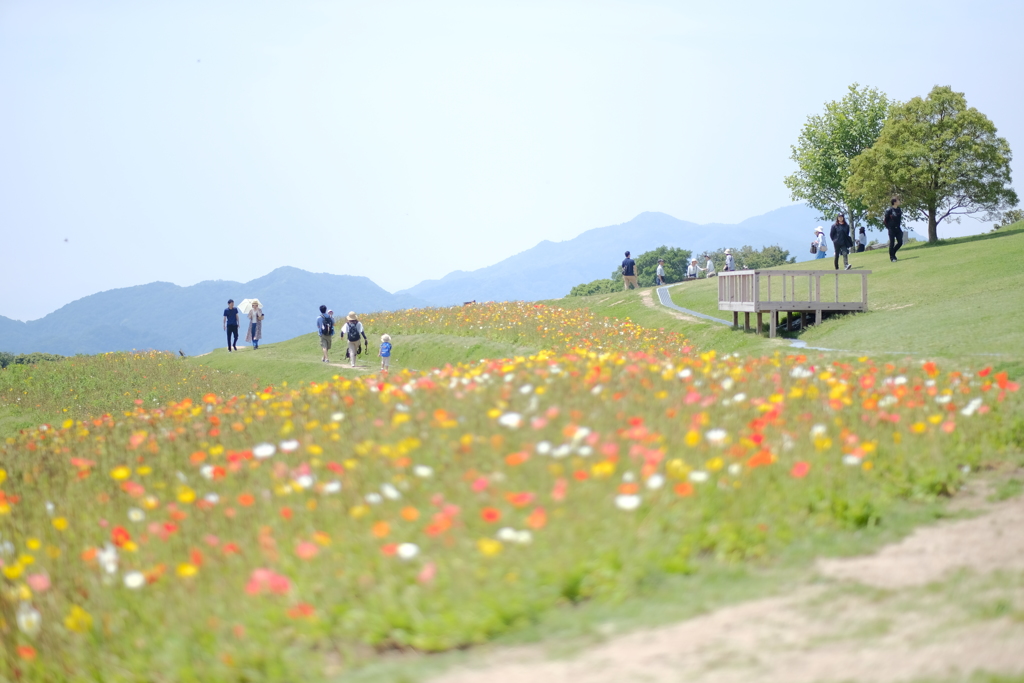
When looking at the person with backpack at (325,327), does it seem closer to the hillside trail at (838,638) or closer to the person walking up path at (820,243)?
the person walking up path at (820,243)

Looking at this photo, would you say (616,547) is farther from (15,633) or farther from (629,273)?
(629,273)

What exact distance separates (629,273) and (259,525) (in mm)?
40441

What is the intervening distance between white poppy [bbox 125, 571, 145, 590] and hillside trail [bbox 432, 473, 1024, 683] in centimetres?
233

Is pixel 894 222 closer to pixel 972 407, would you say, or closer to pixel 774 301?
pixel 774 301

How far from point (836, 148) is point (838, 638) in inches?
2523

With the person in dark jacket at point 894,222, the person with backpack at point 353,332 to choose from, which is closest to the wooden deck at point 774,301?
the person in dark jacket at point 894,222

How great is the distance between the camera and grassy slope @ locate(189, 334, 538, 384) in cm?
2802

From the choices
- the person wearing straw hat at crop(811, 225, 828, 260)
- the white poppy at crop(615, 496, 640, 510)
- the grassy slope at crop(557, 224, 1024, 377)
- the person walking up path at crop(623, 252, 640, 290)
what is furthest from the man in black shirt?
the white poppy at crop(615, 496, 640, 510)

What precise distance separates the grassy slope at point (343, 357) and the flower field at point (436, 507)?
1672cm

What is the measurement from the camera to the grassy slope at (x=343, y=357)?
28.0 metres

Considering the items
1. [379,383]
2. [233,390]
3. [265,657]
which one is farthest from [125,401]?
[265,657]

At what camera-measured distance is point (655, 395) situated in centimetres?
854

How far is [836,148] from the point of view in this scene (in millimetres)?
63156

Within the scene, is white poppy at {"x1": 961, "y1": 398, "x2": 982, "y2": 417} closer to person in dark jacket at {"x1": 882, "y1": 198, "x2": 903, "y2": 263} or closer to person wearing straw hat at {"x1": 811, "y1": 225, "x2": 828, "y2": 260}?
person in dark jacket at {"x1": 882, "y1": 198, "x2": 903, "y2": 263}
